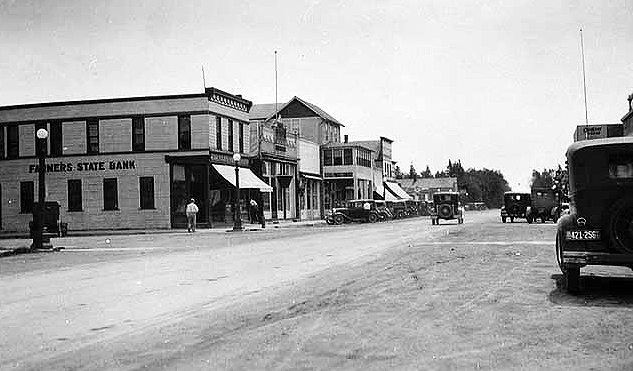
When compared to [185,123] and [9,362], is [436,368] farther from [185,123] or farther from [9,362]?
[185,123]

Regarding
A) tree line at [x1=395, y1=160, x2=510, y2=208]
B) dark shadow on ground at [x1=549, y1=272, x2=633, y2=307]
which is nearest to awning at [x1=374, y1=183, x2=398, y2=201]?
tree line at [x1=395, y1=160, x2=510, y2=208]

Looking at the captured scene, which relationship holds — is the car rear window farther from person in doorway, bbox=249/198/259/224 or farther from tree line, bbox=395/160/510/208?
tree line, bbox=395/160/510/208

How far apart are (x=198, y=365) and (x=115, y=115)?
39780mm

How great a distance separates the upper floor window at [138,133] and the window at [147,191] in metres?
1.91

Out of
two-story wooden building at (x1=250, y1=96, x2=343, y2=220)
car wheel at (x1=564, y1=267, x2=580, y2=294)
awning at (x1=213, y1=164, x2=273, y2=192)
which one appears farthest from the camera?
two-story wooden building at (x1=250, y1=96, x2=343, y2=220)

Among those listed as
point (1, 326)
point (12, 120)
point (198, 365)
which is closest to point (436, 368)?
point (198, 365)

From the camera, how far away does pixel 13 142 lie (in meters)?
46.3

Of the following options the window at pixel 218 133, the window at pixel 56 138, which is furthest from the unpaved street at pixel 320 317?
the window at pixel 56 138

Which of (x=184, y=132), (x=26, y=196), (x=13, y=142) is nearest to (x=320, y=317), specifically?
(x=184, y=132)

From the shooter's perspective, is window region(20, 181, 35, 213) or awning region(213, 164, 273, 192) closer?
awning region(213, 164, 273, 192)

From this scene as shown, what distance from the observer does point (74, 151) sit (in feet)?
147

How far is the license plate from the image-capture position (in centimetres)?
990

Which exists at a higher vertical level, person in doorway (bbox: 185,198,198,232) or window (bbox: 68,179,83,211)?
window (bbox: 68,179,83,211)

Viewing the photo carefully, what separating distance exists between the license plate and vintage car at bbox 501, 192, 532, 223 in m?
39.1
